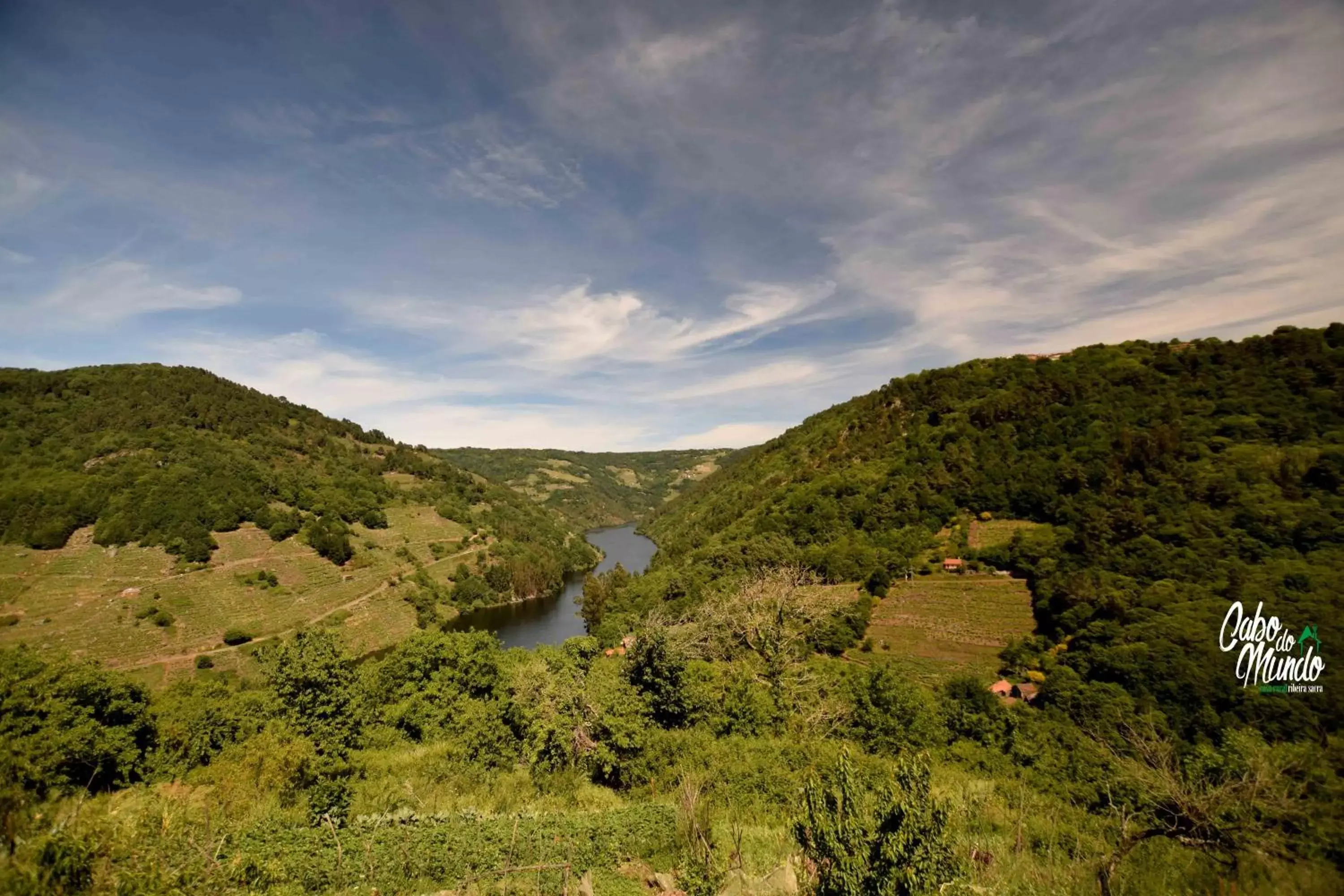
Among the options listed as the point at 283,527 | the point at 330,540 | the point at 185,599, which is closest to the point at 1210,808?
the point at 185,599

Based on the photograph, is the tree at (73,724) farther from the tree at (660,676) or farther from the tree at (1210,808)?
the tree at (1210,808)

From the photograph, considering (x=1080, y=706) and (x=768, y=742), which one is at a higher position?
(x=768, y=742)

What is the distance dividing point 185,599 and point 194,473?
35785 mm

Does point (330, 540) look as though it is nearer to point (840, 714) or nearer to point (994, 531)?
point (840, 714)

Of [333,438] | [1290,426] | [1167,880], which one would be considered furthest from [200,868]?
[333,438]

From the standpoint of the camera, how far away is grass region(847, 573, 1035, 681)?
157ft

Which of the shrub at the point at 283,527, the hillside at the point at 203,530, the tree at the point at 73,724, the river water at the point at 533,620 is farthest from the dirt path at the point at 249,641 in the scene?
the tree at the point at 73,724

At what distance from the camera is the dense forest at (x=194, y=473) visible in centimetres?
7825

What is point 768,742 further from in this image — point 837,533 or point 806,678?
point 837,533

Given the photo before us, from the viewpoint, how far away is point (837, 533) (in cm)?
7894

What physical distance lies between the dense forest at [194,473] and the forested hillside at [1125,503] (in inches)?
2745

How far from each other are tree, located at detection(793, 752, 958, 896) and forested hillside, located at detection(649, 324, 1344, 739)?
36427mm

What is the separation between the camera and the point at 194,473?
9262 centimetres

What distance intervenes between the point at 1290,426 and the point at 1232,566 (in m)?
25.8
